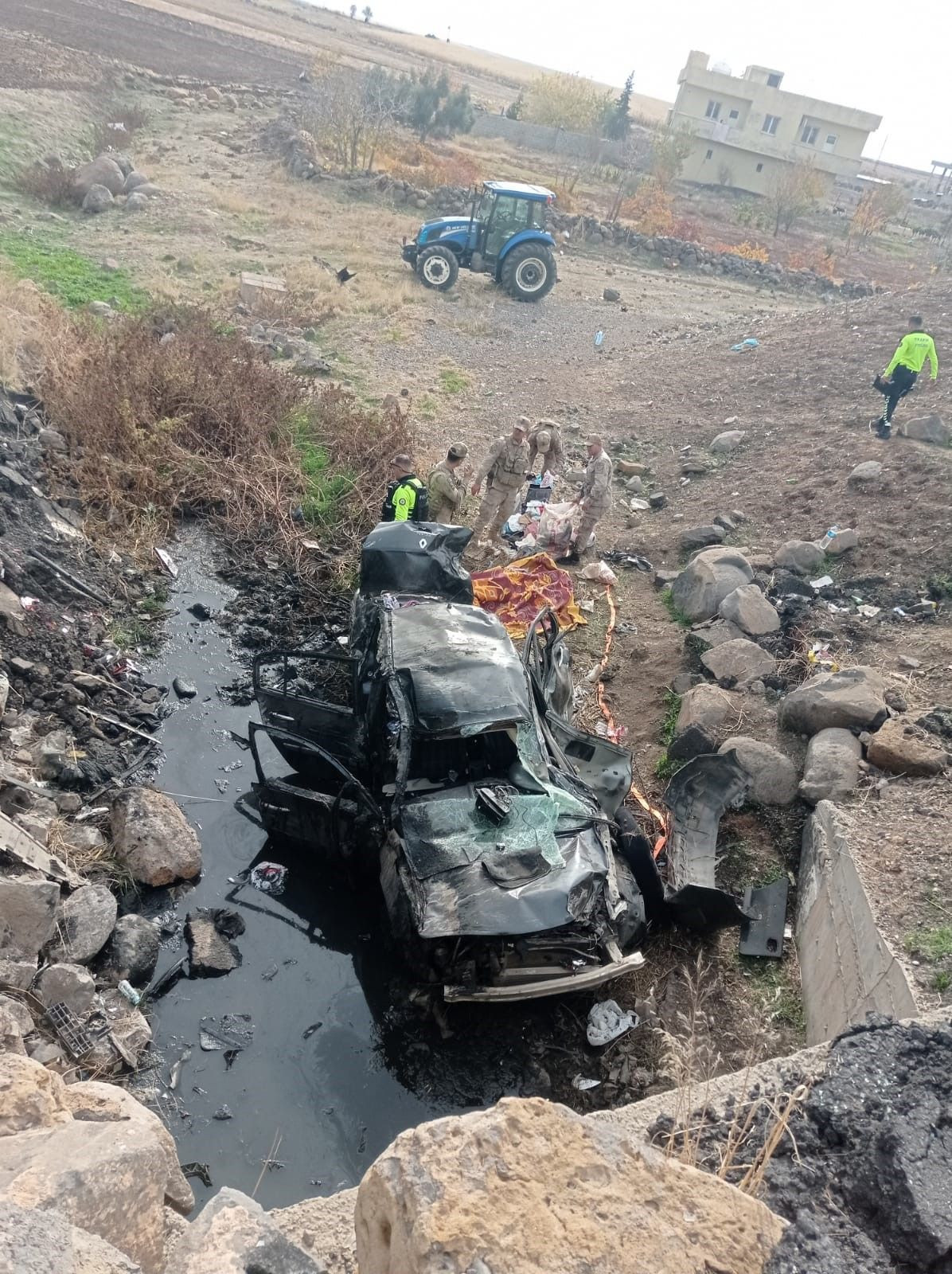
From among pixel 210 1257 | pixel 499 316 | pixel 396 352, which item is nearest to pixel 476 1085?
pixel 210 1257

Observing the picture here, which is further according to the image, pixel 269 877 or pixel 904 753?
pixel 904 753

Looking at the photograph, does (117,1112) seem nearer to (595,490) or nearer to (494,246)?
(595,490)

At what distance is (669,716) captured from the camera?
7223mm

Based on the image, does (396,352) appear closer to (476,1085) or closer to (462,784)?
(462,784)

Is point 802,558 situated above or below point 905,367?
below

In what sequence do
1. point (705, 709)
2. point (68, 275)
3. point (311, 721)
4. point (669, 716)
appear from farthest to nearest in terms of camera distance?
point (68, 275), point (669, 716), point (705, 709), point (311, 721)

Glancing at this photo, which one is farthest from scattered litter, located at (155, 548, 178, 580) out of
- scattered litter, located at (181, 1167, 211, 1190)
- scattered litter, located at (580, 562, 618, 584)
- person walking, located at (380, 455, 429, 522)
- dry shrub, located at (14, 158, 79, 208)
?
dry shrub, located at (14, 158, 79, 208)

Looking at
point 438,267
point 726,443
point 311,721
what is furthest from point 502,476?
point 438,267

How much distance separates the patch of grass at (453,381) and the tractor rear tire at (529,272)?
194 inches

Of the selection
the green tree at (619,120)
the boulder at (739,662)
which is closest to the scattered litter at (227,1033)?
the boulder at (739,662)

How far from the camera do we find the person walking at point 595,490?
29.9ft

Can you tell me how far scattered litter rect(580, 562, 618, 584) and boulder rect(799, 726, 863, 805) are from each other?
11.7 ft

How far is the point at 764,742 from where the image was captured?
653cm

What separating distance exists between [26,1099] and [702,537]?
28.6 feet
